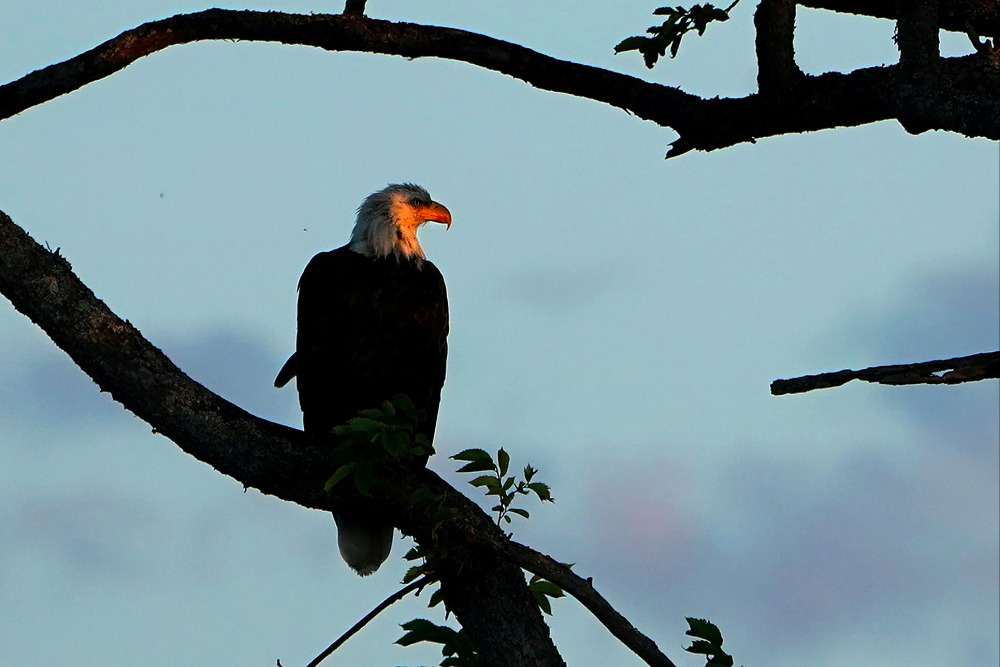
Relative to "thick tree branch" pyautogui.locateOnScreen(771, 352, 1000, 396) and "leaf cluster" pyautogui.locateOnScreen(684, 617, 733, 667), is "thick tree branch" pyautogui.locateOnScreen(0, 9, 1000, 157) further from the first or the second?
"leaf cluster" pyautogui.locateOnScreen(684, 617, 733, 667)

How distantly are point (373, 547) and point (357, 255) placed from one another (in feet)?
4.63

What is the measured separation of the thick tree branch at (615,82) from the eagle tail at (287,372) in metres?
1.84

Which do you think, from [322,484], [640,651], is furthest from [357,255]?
[640,651]

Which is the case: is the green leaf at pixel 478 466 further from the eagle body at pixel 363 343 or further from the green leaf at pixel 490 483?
the eagle body at pixel 363 343

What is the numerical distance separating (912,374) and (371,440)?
137 cm

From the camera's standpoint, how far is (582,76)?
164 inches

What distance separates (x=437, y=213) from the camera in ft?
23.2

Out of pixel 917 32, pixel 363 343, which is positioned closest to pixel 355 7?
pixel 363 343

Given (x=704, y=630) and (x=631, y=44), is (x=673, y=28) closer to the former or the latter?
(x=631, y=44)

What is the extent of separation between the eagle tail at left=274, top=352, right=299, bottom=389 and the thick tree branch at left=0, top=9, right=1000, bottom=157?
1842 mm

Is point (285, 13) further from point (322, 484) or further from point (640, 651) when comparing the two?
point (640, 651)

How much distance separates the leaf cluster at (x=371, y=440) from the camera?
11.3ft

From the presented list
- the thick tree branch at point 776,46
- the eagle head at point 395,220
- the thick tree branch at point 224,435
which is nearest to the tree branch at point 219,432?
the thick tree branch at point 224,435

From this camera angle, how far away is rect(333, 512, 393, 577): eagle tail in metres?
6.10
